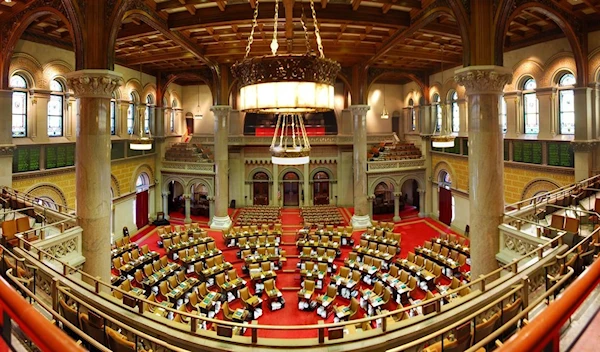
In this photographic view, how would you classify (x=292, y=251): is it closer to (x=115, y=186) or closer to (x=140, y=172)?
(x=115, y=186)

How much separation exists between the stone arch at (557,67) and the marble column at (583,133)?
107cm

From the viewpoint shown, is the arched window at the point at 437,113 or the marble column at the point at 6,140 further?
the arched window at the point at 437,113

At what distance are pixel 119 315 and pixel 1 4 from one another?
453 inches

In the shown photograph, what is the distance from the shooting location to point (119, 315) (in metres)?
6.01

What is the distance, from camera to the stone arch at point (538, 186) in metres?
15.0

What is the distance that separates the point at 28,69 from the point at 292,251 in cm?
1301

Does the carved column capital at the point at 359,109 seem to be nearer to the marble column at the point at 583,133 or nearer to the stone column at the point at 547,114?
the stone column at the point at 547,114

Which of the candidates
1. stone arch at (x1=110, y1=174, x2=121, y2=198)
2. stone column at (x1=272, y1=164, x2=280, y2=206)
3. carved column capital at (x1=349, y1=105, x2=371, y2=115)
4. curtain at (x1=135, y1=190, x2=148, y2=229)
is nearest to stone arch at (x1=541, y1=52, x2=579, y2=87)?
carved column capital at (x1=349, y1=105, x2=371, y2=115)

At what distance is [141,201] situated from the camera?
22375 millimetres

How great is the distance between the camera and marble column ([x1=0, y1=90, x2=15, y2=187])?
41.4 feet

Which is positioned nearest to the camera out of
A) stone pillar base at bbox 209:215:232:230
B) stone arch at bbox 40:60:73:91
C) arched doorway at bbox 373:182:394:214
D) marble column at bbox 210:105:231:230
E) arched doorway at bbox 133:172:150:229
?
stone arch at bbox 40:60:73:91

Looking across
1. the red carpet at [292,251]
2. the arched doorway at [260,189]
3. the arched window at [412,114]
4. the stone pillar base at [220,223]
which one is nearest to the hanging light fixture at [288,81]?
the red carpet at [292,251]

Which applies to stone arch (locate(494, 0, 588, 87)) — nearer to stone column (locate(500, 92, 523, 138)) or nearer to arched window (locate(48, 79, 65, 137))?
stone column (locate(500, 92, 523, 138))

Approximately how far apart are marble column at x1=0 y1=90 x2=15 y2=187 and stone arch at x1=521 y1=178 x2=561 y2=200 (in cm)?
2048
